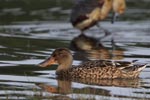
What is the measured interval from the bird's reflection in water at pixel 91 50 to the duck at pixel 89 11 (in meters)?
0.55

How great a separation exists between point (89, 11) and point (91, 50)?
3.72 meters

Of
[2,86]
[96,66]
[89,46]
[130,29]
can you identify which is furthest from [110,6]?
[2,86]

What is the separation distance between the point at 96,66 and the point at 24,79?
143cm

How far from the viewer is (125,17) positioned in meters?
24.8

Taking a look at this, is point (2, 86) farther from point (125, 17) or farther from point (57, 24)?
point (125, 17)

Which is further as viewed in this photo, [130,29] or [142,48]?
[130,29]

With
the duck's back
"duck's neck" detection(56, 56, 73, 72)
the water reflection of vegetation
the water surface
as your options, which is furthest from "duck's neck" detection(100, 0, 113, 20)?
the duck's back

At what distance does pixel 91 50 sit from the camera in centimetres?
1833

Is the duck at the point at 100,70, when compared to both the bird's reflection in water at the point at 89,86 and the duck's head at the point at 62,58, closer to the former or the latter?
the duck's head at the point at 62,58

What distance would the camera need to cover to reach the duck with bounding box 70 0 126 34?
854 inches

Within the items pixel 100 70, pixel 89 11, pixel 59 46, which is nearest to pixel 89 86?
→ pixel 100 70

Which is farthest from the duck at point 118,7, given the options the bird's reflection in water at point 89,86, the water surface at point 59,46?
the bird's reflection in water at point 89,86

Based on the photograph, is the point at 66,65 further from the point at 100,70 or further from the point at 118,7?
the point at 118,7

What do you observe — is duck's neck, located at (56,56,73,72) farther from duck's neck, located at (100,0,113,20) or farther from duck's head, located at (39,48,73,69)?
duck's neck, located at (100,0,113,20)
